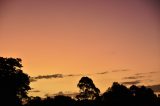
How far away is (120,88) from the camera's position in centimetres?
14288

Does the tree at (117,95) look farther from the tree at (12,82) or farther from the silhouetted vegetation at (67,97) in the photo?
the tree at (12,82)

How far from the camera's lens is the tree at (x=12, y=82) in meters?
77.3

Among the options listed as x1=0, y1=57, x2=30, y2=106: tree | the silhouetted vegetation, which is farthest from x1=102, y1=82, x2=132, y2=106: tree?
x1=0, y1=57, x2=30, y2=106: tree

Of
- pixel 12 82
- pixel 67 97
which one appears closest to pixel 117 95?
pixel 67 97

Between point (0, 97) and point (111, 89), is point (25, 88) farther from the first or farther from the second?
point (111, 89)

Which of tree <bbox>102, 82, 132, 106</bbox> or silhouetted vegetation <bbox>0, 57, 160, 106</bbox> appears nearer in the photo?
silhouetted vegetation <bbox>0, 57, 160, 106</bbox>

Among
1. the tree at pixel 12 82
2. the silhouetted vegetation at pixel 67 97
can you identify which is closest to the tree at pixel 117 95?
the silhouetted vegetation at pixel 67 97

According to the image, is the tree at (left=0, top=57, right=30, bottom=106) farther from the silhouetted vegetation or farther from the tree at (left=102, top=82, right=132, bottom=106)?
the tree at (left=102, top=82, right=132, bottom=106)

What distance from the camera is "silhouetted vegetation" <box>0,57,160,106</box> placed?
3076 inches

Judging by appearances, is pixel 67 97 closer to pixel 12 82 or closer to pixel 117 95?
pixel 117 95

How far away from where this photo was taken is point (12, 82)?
78.6 meters

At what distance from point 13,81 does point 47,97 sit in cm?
5018

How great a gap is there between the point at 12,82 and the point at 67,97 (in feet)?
183

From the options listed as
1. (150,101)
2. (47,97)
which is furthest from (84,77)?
(150,101)
